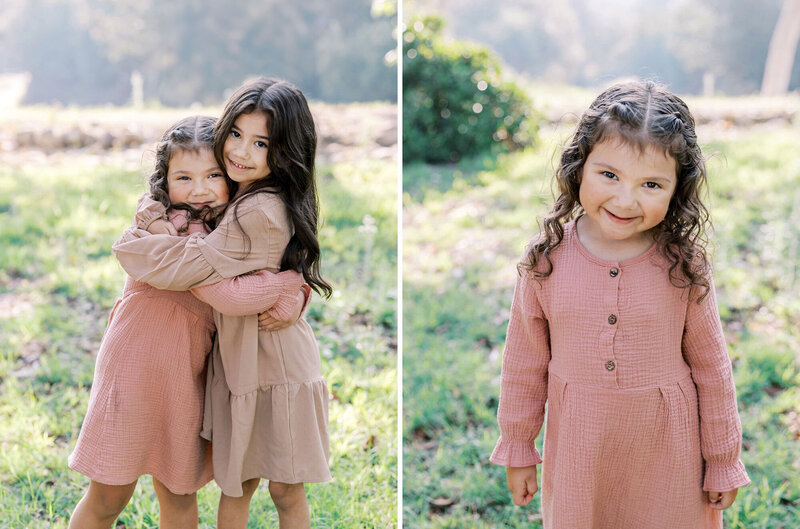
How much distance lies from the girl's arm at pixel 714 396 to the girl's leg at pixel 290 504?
114 cm

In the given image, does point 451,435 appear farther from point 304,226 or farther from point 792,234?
point 792,234

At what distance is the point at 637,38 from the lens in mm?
10875

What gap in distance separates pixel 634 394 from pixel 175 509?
1.36 metres

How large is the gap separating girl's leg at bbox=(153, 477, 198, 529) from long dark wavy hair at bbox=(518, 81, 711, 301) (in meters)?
1.24

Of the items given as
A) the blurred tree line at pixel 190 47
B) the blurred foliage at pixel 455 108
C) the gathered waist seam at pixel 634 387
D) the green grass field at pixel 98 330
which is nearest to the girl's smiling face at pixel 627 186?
the gathered waist seam at pixel 634 387

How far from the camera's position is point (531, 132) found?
7090 mm

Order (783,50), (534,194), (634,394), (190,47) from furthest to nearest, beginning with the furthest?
(190,47) < (783,50) < (534,194) < (634,394)

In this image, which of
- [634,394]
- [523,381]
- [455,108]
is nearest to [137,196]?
[455,108]

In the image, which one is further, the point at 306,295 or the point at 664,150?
the point at 306,295

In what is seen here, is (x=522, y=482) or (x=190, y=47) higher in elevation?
(x=190, y=47)

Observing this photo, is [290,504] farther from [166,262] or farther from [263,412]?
[166,262]

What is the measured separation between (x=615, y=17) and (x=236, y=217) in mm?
10114

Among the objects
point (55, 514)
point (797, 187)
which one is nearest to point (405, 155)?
point (797, 187)

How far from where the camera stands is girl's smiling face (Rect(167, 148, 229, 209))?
2074 millimetres
